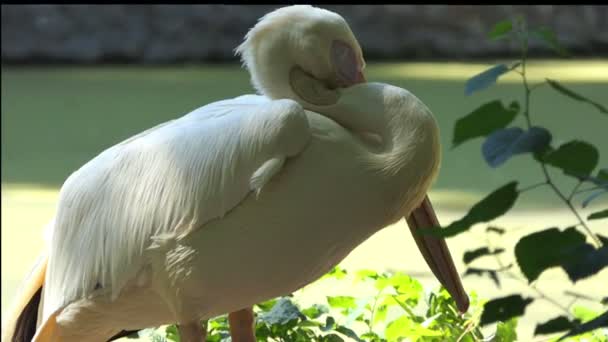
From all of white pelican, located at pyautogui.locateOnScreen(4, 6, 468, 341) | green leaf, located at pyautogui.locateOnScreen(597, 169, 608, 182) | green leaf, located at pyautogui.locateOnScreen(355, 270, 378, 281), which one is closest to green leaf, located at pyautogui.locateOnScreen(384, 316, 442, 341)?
green leaf, located at pyautogui.locateOnScreen(355, 270, 378, 281)

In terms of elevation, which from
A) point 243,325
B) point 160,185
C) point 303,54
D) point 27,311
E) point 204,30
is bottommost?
point 243,325

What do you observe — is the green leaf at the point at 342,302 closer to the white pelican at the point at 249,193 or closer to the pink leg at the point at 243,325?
the pink leg at the point at 243,325

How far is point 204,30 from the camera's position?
25.9 feet

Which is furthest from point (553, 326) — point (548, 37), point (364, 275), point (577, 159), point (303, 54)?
point (364, 275)

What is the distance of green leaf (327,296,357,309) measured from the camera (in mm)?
2156

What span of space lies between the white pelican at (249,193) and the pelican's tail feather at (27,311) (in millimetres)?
107

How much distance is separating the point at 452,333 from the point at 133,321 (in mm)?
634

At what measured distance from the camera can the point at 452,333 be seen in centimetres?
204

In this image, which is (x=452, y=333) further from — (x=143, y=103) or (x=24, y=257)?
(x=143, y=103)

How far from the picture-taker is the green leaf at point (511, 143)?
883 millimetres

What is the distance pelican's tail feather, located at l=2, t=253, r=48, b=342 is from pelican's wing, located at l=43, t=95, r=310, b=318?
0.10 m

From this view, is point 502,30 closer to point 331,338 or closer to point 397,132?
point 397,132

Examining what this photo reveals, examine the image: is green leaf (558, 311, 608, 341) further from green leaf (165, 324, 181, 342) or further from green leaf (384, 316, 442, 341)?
green leaf (165, 324, 181, 342)

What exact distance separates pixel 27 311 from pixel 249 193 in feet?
1.69
